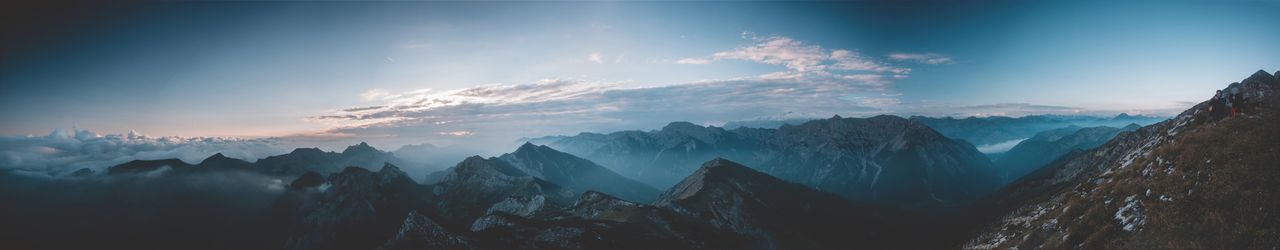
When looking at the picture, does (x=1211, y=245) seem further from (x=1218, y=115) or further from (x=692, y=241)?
(x=692, y=241)

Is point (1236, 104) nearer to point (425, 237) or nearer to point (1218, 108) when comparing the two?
point (1218, 108)

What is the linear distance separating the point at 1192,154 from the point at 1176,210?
1686cm

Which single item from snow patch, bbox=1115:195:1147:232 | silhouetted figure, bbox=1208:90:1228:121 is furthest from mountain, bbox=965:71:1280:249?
silhouetted figure, bbox=1208:90:1228:121

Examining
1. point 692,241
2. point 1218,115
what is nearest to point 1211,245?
point 1218,115

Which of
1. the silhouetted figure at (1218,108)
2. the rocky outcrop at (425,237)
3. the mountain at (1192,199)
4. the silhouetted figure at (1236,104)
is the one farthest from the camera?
the rocky outcrop at (425,237)

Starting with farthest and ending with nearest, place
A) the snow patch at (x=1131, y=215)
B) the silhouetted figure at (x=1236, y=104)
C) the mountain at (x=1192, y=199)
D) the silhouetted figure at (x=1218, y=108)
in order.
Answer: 1. the silhouetted figure at (x=1218, y=108)
2. the silhouetted figure at (x=1236, y=104)
3. the snow patch at (x=1131, y=215)
4. the mountain at (x=1192, y=199)

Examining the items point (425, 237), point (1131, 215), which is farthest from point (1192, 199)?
point (425, 237)

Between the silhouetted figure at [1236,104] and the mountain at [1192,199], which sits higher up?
the silhouetted figure at [1236,104]

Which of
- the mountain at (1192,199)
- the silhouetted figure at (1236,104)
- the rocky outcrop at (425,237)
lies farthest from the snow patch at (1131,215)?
the rocky outcrop at (425,237)

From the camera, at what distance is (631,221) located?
190 m

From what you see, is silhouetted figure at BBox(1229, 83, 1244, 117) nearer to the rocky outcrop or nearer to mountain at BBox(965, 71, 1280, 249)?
mountain at BBox(965, 71, 1280, 249)

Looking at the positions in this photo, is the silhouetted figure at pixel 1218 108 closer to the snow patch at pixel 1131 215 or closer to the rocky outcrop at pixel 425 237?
the snow patch at pixel 1131 215

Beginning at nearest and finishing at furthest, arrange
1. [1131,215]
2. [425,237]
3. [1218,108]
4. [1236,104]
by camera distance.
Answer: [1131,215], [1236,104], [1218,108], [425,237]

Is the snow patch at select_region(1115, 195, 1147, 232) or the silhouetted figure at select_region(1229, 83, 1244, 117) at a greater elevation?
the silhouetted figure at select_region(1229, 83, 1244, 117)
